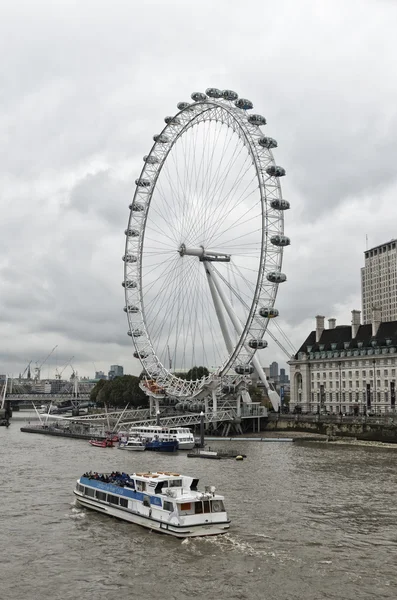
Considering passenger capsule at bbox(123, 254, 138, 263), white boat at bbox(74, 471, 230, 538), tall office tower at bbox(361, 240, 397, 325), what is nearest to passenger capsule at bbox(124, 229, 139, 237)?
passenger capsule at bbox(123, 254, 138, 263)

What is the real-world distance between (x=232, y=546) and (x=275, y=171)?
144ft

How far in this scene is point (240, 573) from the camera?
19.8 m

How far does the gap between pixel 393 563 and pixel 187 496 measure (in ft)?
24.3

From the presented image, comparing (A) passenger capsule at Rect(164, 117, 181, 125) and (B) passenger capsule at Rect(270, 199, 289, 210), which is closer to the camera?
(B) passenger capsule at Rect(270, 199, 289, 210)

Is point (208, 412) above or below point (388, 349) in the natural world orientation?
below

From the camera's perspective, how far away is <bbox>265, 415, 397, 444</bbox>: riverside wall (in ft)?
200

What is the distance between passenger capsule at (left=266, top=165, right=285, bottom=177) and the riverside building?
25845 mm

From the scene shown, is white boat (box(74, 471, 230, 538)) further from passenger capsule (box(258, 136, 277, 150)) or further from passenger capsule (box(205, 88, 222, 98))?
passenger capsule (box(205, 88, 222, 98))

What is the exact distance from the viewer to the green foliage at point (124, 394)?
116 meters

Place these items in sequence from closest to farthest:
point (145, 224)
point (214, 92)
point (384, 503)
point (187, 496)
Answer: point (187, 496)
point (384, 503)
point (214, 92)
point (145, 224)

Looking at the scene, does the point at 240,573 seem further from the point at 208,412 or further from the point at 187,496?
the point at 208,412

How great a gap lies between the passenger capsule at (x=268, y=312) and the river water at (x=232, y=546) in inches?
965

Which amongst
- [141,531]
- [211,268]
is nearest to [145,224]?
[211,268]

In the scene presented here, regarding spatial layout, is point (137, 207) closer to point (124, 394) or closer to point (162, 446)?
point (162, 446)
